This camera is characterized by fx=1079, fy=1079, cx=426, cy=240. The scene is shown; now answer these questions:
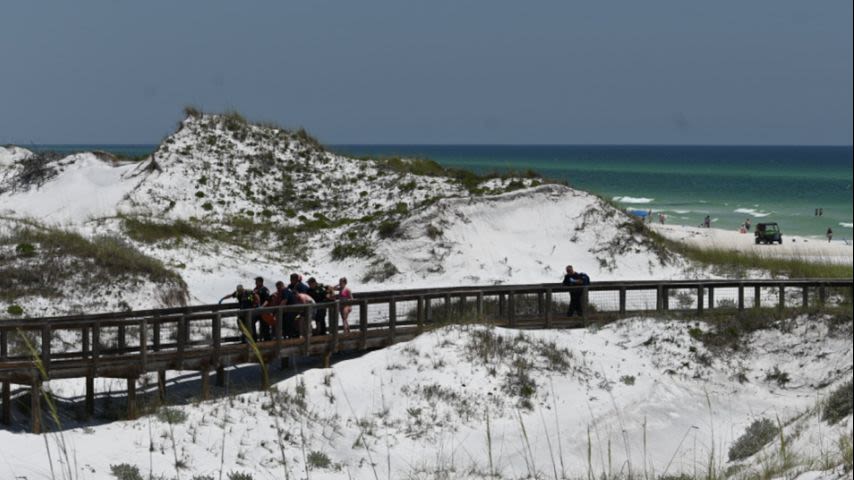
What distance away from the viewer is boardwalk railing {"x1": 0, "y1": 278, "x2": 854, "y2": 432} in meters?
20.8

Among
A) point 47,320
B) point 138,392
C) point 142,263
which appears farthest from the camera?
point 142,263

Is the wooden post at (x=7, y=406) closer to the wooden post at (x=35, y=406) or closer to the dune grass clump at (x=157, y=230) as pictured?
the wooden post at (x=35, y=406)

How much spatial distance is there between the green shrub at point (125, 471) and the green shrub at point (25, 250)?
53.6 ft

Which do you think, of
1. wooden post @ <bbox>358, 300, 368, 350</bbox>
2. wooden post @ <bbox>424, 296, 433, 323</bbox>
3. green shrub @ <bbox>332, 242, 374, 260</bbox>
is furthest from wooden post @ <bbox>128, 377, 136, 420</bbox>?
green shrub @ <bbox>332, 242, 374, 260</bbox>

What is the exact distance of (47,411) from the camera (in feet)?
70.5

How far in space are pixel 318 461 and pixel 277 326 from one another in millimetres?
4743

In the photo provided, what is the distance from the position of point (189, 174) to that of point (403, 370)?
2979 centimetres

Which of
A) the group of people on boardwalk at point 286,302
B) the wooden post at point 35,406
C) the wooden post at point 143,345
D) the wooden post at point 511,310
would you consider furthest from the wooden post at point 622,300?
the wooden post at point 35,406

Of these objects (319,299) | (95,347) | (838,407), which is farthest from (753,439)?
(95,347)

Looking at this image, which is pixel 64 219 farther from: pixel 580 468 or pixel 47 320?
pixel 580 468

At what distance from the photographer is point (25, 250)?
108 feet

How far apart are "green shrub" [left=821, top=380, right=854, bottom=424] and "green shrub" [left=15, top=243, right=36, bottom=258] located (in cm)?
2335

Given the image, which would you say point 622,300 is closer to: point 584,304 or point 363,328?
point 584,304

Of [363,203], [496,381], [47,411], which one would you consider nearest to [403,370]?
[496,381]
